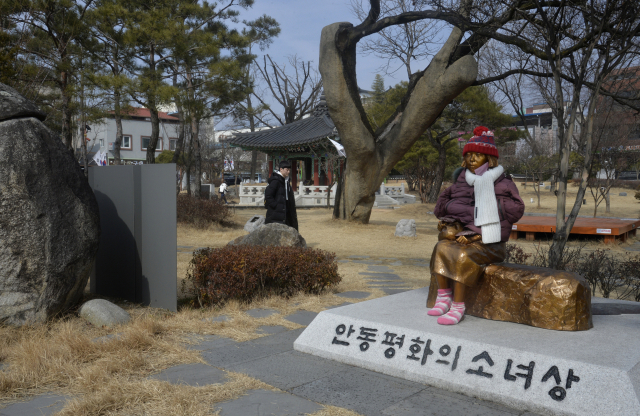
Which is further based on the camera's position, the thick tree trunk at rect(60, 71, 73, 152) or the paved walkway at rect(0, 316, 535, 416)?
the thick tree trunk at rect(60, 71, 73, 152)

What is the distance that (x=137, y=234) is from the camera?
18.2 feet

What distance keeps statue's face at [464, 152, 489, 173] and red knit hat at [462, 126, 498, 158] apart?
34 mm

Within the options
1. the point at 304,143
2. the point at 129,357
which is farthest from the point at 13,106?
the point at 304,143

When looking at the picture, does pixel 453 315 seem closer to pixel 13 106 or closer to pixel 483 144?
pixel 483 144

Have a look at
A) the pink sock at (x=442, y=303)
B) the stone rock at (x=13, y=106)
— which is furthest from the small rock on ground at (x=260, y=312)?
the stone rock at (x=13, y=106)

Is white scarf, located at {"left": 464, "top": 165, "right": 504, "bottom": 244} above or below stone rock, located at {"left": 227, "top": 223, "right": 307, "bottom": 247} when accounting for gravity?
above

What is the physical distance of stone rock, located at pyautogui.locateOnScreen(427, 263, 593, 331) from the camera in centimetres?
364

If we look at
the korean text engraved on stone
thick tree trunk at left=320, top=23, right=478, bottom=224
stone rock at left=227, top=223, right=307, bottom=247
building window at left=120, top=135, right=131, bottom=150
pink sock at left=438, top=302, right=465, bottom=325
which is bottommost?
the korean text engraved on stone

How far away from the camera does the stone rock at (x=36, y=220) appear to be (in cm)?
422

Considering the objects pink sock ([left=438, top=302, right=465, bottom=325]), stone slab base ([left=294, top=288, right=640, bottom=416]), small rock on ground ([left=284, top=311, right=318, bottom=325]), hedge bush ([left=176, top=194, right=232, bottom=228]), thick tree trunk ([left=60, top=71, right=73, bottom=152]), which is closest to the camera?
stone slab base ([left=294, top=288, right=640, bottom=416])

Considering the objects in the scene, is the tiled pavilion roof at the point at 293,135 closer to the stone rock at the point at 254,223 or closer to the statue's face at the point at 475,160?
the stone rock at the point at 254,223

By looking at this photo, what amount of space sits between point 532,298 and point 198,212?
37.9 feet

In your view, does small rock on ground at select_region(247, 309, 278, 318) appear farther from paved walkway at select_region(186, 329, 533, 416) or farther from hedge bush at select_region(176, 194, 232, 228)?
hedge bush at select_region(176, 194, 232, 228)

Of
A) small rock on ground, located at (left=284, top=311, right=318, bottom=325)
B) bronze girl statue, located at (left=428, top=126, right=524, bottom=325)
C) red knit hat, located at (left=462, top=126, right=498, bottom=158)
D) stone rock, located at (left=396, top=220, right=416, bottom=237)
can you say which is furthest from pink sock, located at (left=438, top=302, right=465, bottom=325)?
stone rock, located at (left=396, top=220, right=416, bottom=237)
